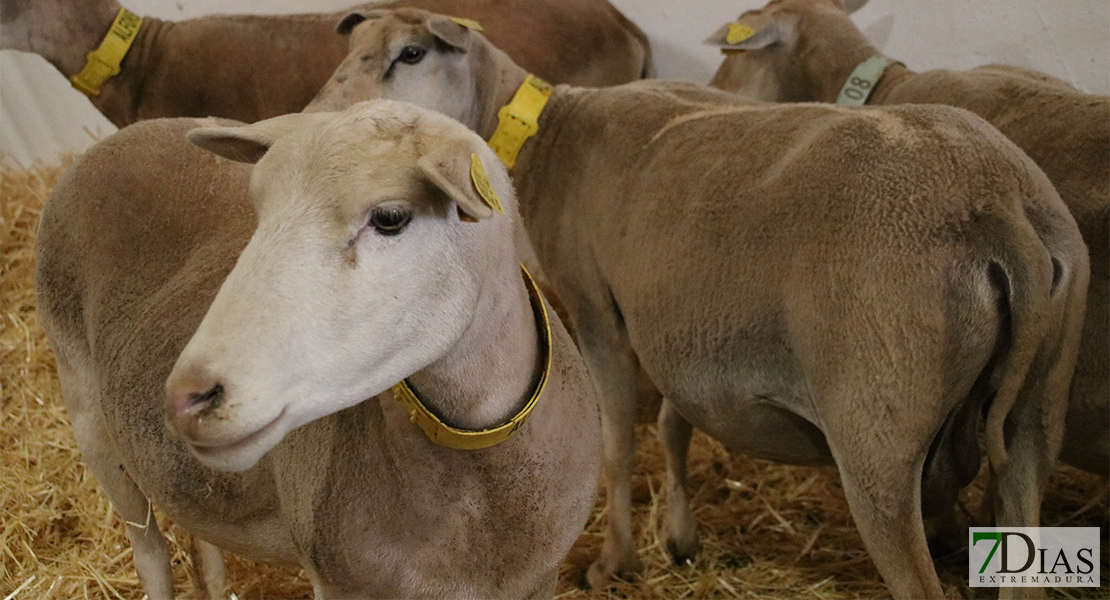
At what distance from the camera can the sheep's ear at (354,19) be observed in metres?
3.16

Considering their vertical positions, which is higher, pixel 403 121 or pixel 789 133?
pixel 403 121

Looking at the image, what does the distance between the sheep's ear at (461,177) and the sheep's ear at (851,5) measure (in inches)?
106

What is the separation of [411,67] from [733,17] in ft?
5.27

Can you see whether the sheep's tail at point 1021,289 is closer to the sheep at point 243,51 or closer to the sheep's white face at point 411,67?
the sheep's white face at point 411,67

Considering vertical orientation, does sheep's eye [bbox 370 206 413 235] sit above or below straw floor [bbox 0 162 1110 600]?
above

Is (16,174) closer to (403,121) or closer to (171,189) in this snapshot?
(171,189)

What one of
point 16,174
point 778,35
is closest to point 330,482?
point 778,35

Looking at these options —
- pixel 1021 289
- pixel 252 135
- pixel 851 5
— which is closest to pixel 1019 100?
pixel 1021 289

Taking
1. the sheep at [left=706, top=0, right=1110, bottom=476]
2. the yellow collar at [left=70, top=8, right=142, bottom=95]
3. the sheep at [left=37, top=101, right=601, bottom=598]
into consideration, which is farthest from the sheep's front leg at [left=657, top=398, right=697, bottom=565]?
the yellow collar at [left=70, top=8, right=142, bottom=95]

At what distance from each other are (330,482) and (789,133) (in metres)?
1.29

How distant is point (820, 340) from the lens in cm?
189

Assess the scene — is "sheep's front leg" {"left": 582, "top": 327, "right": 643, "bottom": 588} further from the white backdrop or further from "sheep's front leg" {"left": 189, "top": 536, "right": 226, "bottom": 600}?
the white backdrop

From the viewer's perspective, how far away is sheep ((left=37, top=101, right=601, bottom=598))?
1.25 meters

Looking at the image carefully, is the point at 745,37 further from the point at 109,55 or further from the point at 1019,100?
the point at 109,55
